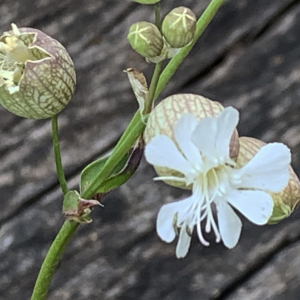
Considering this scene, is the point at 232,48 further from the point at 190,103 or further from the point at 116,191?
the point at 190,103

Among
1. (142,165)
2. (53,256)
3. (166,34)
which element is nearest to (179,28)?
(166,34)

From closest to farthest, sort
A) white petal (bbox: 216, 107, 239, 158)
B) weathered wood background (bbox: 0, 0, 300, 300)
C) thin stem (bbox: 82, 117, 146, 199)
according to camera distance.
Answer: white petal (bbox: 216, 107, 239, 158), thin stem (bbox: 82, 117, 146, 199), weathered wood background (bbox: 0, 0, 300, 300)

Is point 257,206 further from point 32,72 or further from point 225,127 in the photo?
point 32,72

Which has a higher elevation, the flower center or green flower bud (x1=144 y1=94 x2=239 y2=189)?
green flower bud (x1=144 y1=94 x2=239 y2=189)

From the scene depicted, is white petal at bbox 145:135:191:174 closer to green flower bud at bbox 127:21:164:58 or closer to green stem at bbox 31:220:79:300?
green flower bud at bbox 127:21:164:58

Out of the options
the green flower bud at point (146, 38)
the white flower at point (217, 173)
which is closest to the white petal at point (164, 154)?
the white flower at point (217, 173)

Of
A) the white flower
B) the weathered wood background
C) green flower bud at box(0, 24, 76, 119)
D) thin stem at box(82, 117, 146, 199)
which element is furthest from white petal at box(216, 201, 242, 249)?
the weathered wood background
